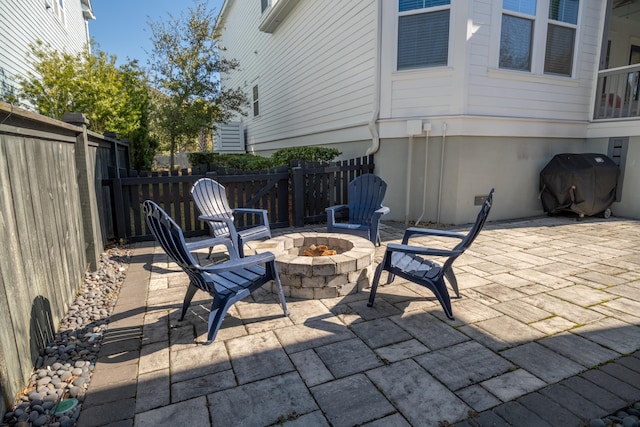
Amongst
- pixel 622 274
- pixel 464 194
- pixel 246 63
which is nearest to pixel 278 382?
pixel 622 274

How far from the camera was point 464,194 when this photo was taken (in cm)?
623

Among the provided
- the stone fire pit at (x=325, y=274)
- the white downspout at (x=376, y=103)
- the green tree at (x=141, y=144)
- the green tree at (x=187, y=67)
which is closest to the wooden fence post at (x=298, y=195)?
the white downspout at (x=376, y=103)

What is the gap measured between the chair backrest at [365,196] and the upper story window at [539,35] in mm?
3535

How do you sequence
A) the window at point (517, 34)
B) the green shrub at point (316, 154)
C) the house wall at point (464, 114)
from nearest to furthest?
the house wall at point (464, 114) < the window at point (517, 34) < the green shrub at point (316, 154)

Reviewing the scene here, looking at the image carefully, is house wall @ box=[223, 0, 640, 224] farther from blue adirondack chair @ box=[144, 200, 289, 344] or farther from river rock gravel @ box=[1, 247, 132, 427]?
river rock gravel @ box=[1, 247, 132, 427]

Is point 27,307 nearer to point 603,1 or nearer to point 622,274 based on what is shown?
point 622,274

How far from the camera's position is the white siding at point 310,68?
682cm

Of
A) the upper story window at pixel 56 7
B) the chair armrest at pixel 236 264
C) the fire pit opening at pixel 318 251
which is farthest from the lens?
the upper story window at pixel 56 7

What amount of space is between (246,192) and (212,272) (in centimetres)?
364

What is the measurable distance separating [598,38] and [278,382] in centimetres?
862

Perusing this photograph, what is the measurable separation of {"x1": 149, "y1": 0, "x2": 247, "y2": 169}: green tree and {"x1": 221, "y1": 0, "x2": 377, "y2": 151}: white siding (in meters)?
1.89

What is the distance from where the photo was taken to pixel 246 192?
233 inches

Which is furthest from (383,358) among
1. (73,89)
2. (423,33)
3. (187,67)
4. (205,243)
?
(187,67)

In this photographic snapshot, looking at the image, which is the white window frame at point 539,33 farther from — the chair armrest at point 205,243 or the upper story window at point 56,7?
the upper story window at point 56,7
